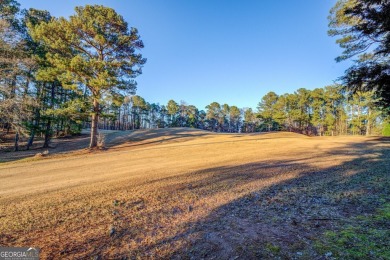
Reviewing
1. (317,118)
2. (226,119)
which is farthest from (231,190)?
(226,119)

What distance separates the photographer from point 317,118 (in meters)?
49.5

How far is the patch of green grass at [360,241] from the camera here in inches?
116

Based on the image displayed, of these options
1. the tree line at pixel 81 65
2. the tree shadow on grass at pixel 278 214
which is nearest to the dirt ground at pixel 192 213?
the tree shadow on grass at pixel 278 214

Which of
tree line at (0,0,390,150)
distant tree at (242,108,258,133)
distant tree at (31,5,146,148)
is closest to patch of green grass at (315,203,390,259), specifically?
tree line at (0,0,390,150)

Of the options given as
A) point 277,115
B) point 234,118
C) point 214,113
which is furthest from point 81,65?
point 234,118

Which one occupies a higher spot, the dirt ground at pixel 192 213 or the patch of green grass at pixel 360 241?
A: the patch of green grass at pixel 360 241

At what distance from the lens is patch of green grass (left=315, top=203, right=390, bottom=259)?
9.66 feet

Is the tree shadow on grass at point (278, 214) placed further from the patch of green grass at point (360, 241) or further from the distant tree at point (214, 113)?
the distant tree at point (214, 113)

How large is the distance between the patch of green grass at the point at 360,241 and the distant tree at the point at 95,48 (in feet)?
58.2

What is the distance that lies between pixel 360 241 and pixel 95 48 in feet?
70.7

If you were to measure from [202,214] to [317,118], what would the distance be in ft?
175

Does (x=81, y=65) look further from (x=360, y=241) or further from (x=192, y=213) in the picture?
(x=360, y=241)

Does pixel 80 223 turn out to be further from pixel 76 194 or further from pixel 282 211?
pixel 282 211

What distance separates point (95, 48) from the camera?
62.5 ft
